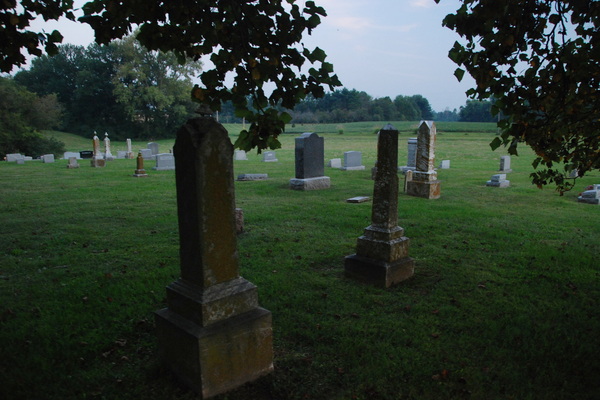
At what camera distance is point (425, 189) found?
12.3 m

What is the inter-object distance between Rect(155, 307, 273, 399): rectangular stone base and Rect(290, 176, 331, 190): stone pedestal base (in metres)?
10.4

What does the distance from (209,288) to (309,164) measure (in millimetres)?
11037

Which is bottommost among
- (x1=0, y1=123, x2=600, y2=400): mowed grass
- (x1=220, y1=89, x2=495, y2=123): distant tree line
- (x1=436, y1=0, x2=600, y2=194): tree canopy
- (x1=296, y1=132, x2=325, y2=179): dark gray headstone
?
(x1=0, y1=123, x2=600, y2=400): mowed grass

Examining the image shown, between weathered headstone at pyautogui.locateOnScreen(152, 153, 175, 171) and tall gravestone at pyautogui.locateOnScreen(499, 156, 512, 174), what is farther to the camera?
weathered headstone at pyautogui.locateOnScreen(152, 153, 175, 171)

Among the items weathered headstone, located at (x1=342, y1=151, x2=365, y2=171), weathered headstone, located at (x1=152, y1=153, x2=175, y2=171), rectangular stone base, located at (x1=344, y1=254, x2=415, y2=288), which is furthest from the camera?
weathered headstone, located at (x1=152, y1=153, x2=175, y2=171)

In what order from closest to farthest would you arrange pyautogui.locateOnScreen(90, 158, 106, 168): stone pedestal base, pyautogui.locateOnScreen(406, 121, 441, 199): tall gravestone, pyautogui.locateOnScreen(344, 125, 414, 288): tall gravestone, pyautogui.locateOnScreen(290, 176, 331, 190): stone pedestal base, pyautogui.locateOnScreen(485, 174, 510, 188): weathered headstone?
pyautogui.locateOnScreen(344, 125, 414, 288): tall gravestone < pyautogui.locateOnScreen(406, 121, 441, 199): tall gravestone < pyautogui.locateOnScreen(290, 176, 331, 190): stone pedestal base < pyautogui.locateOnScreen(485, 174, 510, 188): weathered headstone < pyautogui.locateOnScreen(90, 158, 106, 168): stone pedestal base

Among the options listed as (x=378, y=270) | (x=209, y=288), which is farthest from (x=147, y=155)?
(x=209, y=288)

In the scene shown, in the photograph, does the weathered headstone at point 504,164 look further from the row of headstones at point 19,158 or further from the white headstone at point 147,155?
the row of headstones at point 19,158

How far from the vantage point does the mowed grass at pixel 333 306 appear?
3.46m

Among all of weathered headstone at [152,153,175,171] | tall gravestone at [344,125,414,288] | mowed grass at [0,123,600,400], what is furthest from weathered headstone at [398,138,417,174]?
tall gravestone at [344,125,414,288]

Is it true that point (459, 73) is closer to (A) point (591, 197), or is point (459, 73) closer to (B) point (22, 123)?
(A) point (591, 197)

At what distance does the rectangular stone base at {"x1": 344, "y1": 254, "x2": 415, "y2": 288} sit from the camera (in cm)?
553

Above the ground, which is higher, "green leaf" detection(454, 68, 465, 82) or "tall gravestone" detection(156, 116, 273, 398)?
"green leaf" detection(454, 68, 465, 82)

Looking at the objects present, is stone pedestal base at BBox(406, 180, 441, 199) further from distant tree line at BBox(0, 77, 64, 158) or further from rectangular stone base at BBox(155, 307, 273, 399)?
distant tree line at BBox(0, 77, 64, 158)
